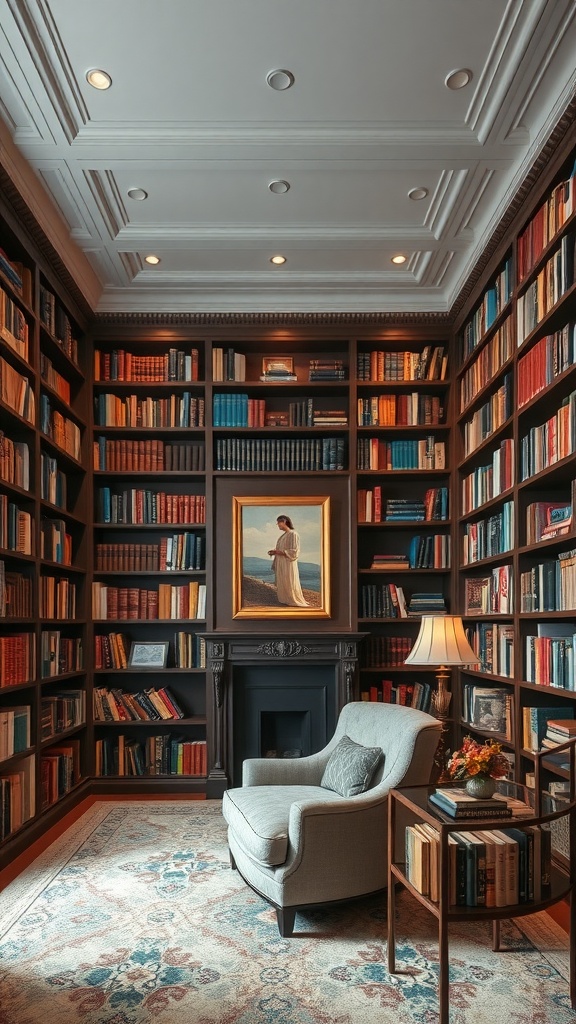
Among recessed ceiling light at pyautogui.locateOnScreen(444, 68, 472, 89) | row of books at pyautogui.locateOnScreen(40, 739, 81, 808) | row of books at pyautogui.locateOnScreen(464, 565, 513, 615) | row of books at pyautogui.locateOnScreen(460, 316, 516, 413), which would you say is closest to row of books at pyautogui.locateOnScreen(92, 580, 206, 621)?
row of books at pyautogui.locateOnScreen(40, 739, 81, 808)

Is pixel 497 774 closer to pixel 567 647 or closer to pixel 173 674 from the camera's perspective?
pixel 567 647

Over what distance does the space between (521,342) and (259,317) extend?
223cm

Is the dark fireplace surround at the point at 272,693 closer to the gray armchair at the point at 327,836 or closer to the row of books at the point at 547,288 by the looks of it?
the gray armchair at the point at 327,836

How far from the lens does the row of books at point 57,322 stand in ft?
15.9

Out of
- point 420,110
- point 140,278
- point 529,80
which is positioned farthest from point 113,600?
point 529,80

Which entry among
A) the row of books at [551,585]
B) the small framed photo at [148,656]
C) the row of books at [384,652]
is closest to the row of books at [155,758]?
the small framed photo at [148,656]

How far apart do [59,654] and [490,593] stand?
2.63 meters

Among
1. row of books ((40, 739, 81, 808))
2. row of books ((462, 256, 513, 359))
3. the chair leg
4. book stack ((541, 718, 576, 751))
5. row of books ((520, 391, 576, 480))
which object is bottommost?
the chair leg

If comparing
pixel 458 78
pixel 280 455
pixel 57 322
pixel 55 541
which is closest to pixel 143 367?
pixel 57 322

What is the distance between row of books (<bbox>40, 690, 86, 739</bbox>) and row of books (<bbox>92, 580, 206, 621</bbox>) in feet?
1.99

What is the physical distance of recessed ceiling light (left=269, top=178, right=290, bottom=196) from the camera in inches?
169

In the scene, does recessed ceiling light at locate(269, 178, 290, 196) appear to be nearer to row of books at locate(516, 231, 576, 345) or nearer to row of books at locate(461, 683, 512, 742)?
row of books at locate(516, 231, 576, 345)

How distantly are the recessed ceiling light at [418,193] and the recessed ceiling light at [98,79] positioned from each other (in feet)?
5.50

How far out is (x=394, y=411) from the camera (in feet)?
19.5
